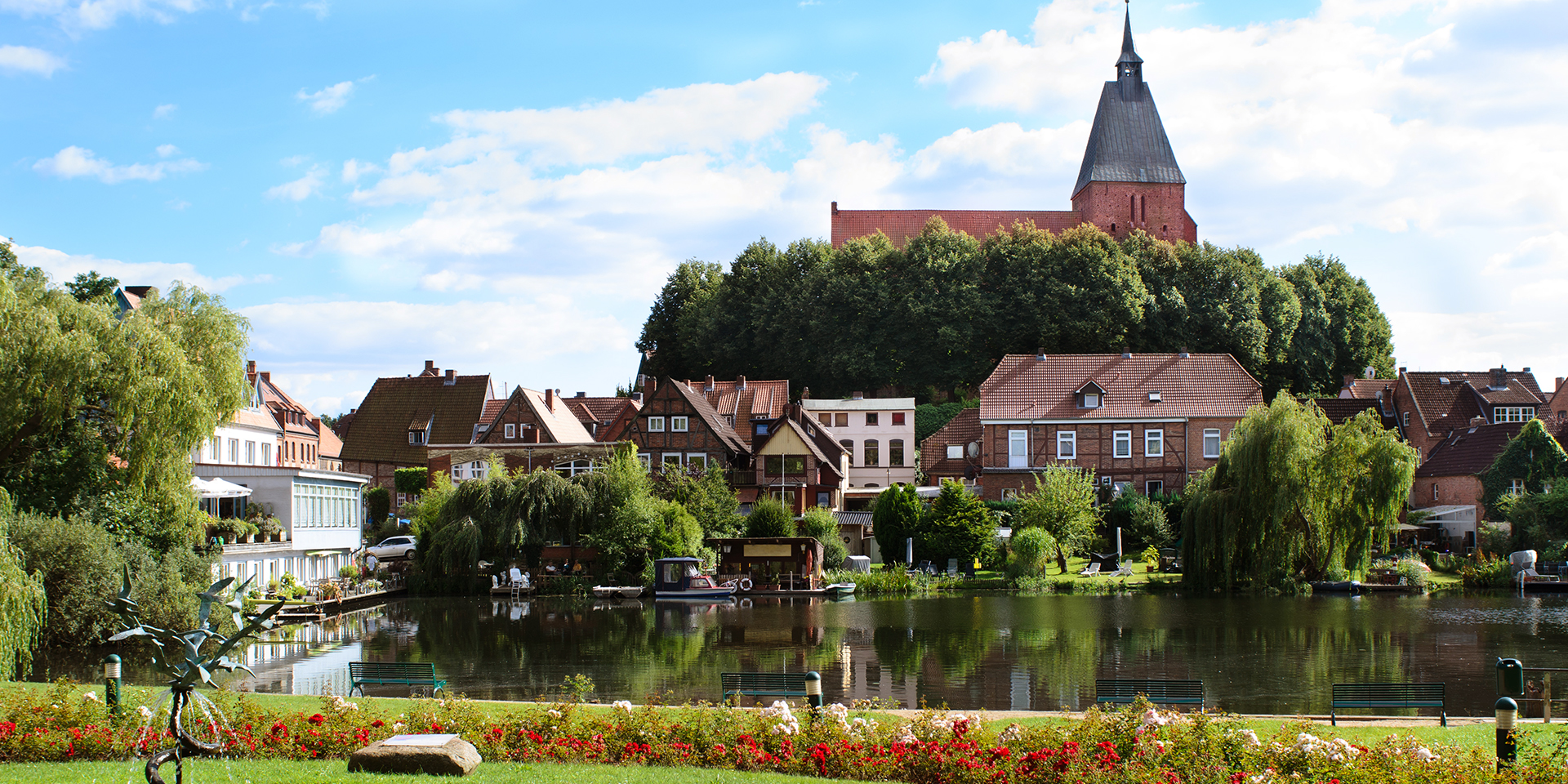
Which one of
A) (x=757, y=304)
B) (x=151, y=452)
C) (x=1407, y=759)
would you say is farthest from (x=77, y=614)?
(x=757, y=304)

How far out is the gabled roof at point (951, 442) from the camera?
58.3m

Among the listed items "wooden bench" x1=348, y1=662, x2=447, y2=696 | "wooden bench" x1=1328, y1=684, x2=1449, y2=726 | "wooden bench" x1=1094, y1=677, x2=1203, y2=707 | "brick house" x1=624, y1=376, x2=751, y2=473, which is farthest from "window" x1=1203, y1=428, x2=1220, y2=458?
"wooden bench" x1=348, y1=662, x2=447, y2=696

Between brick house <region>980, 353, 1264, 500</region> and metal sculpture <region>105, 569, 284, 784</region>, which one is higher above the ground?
brick house <region>980, 353, 1264, 500</region>

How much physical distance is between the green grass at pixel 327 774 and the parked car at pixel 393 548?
3537cm

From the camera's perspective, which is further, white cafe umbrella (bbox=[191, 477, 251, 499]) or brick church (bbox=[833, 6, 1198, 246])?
brick church (bbox=[833, 6, 1198, 246])

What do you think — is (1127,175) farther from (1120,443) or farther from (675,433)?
(675,433)

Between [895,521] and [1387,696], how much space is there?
2860 centimetres

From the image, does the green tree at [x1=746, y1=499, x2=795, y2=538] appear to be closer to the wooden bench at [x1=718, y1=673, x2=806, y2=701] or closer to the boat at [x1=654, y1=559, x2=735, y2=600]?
the boat at [x1=654, y1=559, x2=735, y2=600]

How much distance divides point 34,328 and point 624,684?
44.1 ft

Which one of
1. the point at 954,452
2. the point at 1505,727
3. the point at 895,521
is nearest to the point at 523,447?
the point at 895,521

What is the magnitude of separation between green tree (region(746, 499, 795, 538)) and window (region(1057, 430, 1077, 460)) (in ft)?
47.1

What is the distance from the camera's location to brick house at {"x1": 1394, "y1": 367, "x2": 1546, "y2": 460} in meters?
54.4

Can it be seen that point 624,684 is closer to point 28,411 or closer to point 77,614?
point 77,614

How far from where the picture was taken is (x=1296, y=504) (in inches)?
1452
